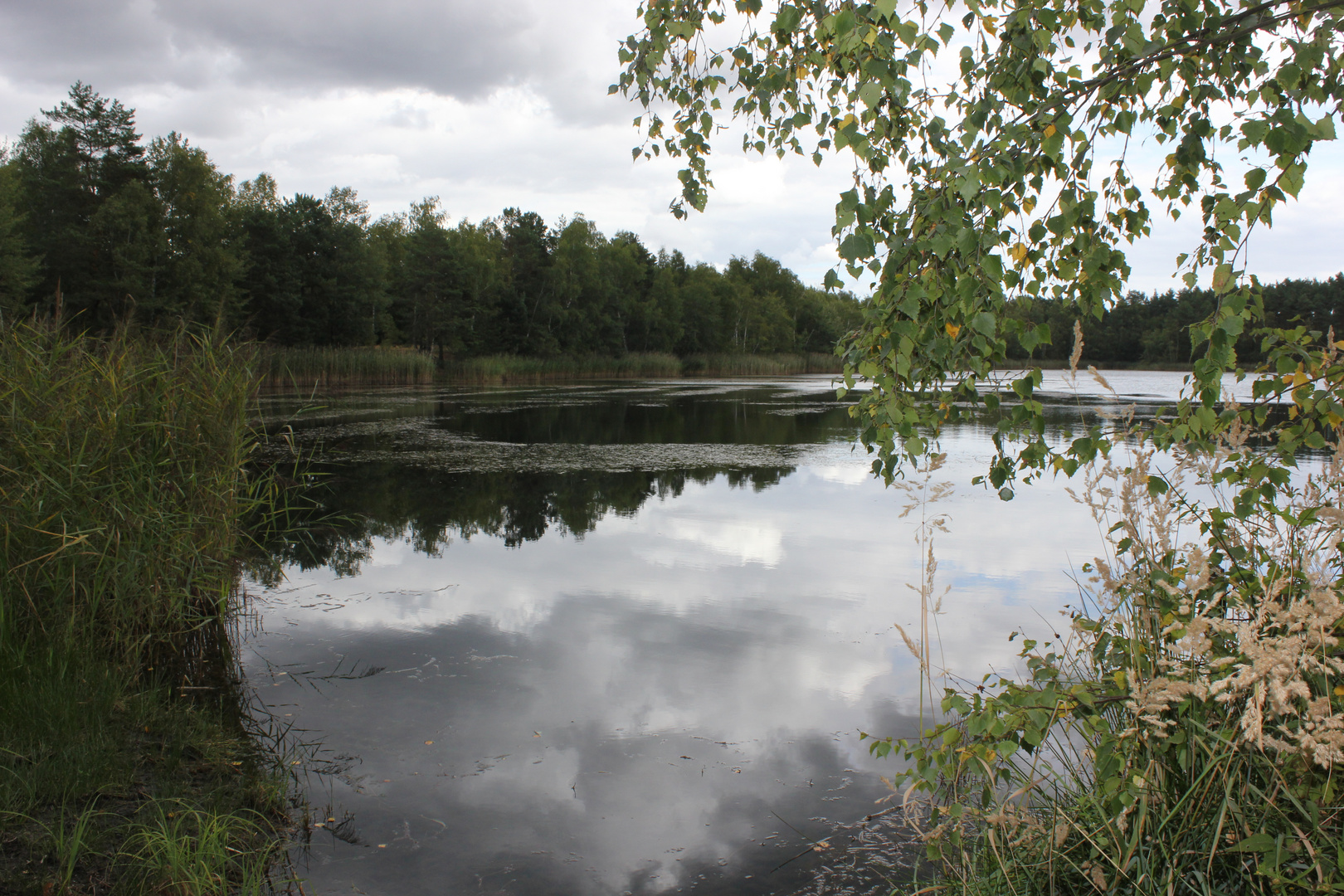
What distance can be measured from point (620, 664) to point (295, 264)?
4367cm

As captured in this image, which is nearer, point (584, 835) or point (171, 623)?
point (584, 835)

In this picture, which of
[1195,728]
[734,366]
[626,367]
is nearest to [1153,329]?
[734,366]

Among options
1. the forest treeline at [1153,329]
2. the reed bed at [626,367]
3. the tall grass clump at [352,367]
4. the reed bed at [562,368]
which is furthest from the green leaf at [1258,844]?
the forest treeline at [1153,329]

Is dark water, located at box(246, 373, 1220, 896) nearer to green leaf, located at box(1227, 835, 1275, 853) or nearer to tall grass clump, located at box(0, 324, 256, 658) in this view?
tall grass clump, located at box(0, 324, 256, 658)

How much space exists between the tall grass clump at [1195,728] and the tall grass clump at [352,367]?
30269 mm

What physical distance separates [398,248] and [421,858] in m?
64.1

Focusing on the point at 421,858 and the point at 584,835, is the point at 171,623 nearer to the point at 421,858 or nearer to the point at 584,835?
the point at 421,858

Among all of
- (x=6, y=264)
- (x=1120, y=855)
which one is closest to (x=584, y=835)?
(x=1120, y=855)

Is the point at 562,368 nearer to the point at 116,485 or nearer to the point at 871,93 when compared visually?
the point at 116,485

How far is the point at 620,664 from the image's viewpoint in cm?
515

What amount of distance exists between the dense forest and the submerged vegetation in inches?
30.3

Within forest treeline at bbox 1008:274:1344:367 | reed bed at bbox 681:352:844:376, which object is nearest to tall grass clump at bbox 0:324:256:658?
forest treeline at bbox 1008:274:1344:367

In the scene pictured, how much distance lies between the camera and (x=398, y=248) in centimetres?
6188

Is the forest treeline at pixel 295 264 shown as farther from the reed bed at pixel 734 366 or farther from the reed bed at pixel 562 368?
the reed bed at pixel 734 366
